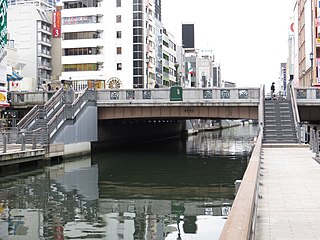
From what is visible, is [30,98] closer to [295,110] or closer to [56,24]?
[295,110]

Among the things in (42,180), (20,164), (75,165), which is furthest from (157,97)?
(42,180)

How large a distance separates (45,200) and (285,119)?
1870cm

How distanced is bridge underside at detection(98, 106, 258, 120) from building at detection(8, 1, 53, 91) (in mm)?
45086

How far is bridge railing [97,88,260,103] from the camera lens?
120 feet

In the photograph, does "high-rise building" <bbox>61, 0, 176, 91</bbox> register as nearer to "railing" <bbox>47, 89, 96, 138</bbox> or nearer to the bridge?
the bridge

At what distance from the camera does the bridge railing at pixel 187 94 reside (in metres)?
36.6

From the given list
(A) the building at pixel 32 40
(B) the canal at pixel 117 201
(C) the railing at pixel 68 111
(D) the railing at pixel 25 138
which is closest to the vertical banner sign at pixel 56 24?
(A) the building at pixel 32 40

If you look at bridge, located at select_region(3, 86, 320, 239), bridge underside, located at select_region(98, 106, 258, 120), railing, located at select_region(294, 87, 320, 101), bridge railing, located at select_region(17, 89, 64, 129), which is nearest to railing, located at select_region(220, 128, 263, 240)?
bridge, located at select_region(3, 86, 320, 239)

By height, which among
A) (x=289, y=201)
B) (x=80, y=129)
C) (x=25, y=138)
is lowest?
(x=289, y=201)

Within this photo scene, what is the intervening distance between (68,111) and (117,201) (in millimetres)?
18778

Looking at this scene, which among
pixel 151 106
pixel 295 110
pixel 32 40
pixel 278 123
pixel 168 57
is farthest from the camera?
pixel 168 57

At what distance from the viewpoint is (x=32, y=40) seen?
282 ft

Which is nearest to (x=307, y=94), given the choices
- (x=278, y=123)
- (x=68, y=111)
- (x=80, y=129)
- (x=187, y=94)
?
(x=278, y=123)

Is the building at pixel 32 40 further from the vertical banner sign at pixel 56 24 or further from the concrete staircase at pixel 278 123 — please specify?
the concrete staircase at pixel 278 123
